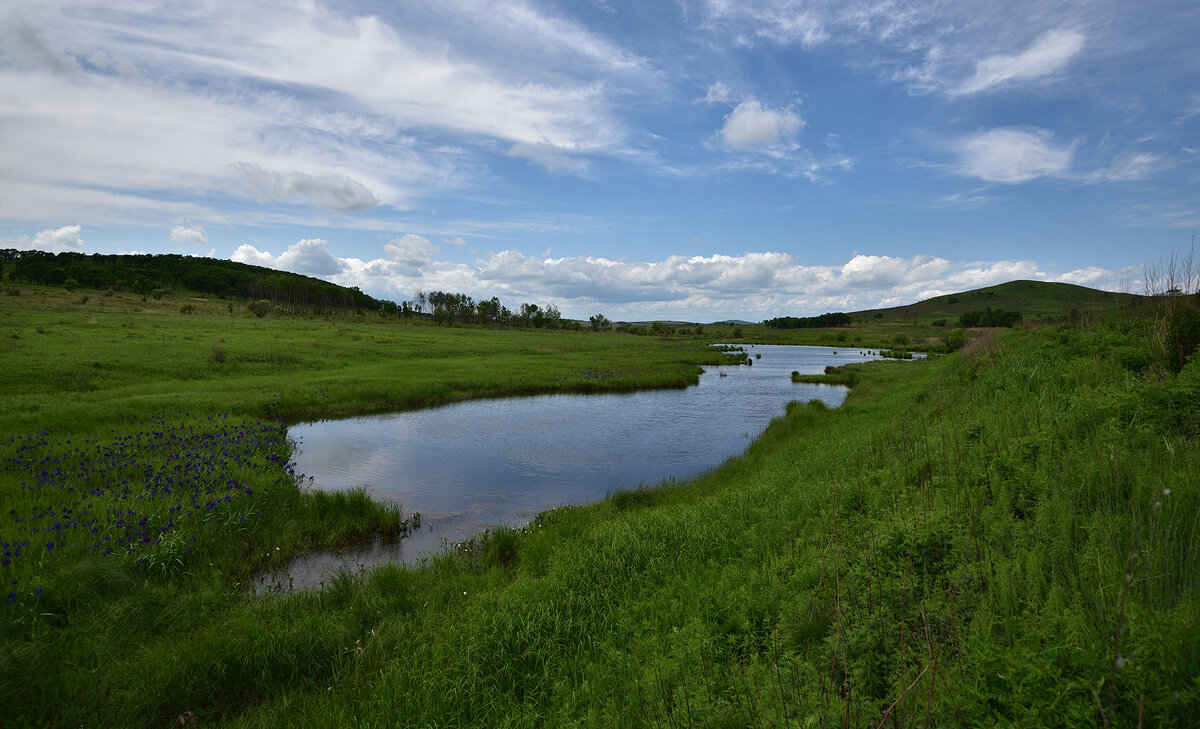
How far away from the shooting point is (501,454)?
64.9 feet

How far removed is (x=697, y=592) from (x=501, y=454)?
13955 mm

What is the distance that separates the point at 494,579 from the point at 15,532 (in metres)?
7.31

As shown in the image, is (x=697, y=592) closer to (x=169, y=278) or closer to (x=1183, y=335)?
(x=1183, y=335)

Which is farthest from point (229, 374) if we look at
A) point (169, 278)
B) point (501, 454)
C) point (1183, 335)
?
point (169, 278)

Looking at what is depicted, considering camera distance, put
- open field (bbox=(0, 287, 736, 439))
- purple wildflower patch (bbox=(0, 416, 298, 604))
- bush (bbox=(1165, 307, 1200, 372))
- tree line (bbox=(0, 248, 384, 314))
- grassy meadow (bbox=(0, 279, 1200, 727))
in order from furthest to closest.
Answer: tree line (bbox=(0, 248, 384, 314)), open field (bbox=(0, 287, 736, 439)), bush (bbox=(1165, 307, 1200, 372)), purple wildflower patch (bbox=(0, 416, 298, 604)), grassy meadow (bbox=(0, 279, 1200, 727))

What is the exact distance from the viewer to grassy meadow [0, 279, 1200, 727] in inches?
140

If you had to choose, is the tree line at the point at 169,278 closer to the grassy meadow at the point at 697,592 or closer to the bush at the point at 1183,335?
the grassy meadow at the point at 697,592

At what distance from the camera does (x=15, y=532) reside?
25.3 feet

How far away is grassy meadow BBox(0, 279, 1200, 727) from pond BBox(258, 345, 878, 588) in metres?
1.49

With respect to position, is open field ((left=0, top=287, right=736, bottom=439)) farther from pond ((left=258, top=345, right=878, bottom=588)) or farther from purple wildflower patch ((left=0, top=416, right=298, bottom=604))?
purple wildflower patch ((left=0, top=416, right=298, bottom=604))

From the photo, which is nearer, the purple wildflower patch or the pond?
the purple wildflower patch

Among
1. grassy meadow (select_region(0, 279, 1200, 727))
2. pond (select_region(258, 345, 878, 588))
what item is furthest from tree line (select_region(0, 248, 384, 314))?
grassy meadow (select_region(0, 279, 1200, 727))

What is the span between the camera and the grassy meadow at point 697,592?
354 cm

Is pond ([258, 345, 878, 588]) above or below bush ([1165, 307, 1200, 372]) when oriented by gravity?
below
